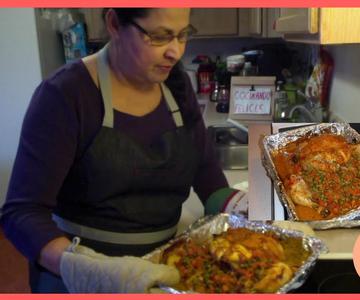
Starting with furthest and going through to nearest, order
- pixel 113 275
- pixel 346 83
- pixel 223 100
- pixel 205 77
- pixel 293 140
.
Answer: pixel 205 77 → pixel 223 100 → pixel 346 83 → pixel 293 140 → pixel 113 275

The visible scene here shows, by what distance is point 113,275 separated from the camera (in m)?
0.29

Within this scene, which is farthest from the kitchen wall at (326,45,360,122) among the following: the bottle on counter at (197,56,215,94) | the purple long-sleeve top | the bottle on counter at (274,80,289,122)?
the purple long-sleeve top

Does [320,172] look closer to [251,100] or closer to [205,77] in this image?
[251,100]

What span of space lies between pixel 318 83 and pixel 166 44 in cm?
74

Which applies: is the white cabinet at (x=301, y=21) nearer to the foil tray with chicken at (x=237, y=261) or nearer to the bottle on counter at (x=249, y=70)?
the foil tray with chicken at (x=237, y=261)

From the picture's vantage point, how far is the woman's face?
330 millimetres

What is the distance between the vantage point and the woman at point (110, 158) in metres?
0.33

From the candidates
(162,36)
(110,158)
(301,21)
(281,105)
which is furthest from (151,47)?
(281,105)

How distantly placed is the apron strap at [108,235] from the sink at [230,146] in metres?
0.27

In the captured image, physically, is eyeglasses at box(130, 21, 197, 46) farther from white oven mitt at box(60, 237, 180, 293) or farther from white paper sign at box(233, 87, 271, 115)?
white paper sign at box(233, 87, 271, 115)

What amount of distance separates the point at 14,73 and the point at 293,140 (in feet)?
1.92

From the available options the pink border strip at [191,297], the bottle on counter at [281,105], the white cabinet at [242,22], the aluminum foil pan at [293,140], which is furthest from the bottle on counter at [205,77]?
the pink border strip at [191,297]

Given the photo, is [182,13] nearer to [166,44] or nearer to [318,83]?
[166,44]

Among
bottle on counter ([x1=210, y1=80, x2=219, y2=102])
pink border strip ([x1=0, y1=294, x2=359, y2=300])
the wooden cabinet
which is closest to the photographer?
pink border strip ([x1=0, y1=294, x2=359, y2=300])
